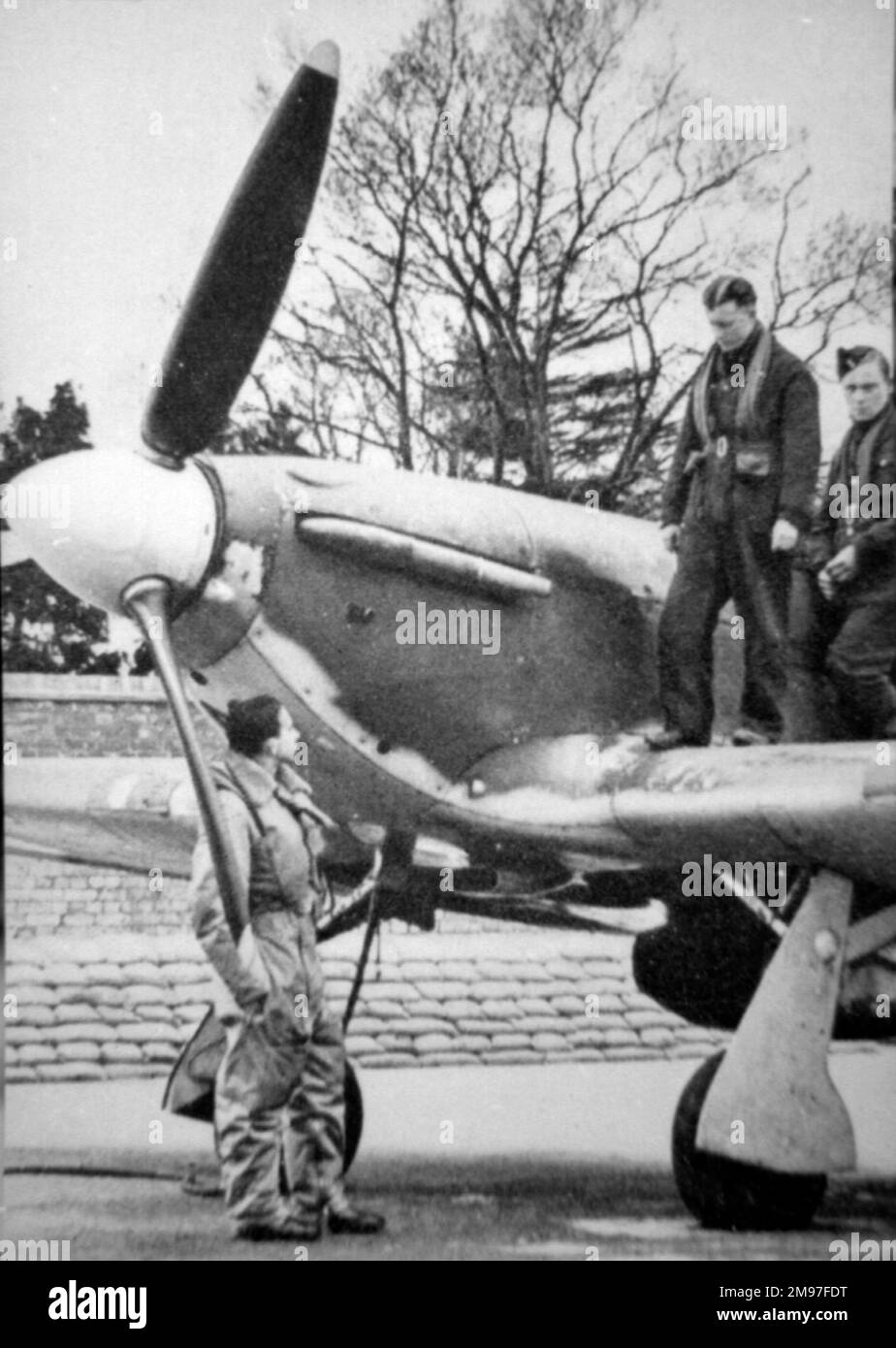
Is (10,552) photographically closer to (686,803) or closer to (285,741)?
(285,741)

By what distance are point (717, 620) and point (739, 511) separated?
276 mm

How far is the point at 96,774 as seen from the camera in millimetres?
3748

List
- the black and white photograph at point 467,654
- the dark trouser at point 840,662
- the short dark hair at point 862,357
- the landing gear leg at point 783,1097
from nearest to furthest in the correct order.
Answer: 1. the landing gear leg at point 783,1097
2. the black and white photograph at point 467,654
3. the dark trouser at point 840,662
4. the short dark hair at point 862,357

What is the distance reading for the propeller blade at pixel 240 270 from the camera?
10.5ft

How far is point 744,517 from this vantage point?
142 inches

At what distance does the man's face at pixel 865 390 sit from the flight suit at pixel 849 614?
0.03m

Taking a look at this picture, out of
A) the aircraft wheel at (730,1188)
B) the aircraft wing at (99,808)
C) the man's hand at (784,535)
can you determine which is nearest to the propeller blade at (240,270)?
the aircraft wing at (99,808)

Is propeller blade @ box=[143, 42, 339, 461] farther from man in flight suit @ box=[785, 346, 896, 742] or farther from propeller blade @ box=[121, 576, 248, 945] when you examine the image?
man in flight suit @ box=[785, 346, 896, 742]

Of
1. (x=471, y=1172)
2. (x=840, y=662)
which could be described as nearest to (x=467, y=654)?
(x=840, y=662)

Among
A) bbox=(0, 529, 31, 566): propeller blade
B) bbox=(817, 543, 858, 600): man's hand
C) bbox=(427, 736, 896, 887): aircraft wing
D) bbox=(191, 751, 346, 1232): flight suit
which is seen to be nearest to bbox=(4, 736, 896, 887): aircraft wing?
bbox=(427, 736, 896, 887): aircraft wing

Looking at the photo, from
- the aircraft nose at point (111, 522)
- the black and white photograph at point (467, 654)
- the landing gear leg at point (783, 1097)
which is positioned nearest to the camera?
the aircraft nose at point (111, 522)

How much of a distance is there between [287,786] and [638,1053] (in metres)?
1.15

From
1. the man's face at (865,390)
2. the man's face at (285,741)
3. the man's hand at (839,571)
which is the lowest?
the man's face at (285,741)

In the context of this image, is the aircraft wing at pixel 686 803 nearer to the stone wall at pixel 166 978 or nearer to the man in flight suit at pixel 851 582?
the man in flight suit at pixel 851 582
